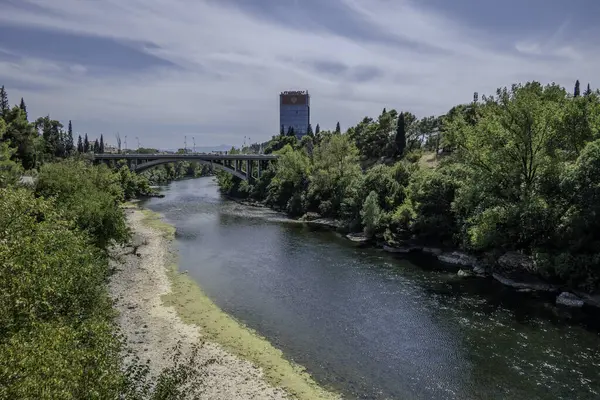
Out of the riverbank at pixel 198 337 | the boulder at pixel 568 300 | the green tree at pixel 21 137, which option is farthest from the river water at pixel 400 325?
the green tree at pixel 21 137

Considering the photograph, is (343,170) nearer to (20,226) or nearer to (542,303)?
(542,303)

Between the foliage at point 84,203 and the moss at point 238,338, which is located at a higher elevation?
the foliage at point 84,203

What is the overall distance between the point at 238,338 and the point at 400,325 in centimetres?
928

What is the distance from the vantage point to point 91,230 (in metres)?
29.7

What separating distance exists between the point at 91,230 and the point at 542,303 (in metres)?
31.0

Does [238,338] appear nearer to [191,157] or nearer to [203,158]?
[191,157]

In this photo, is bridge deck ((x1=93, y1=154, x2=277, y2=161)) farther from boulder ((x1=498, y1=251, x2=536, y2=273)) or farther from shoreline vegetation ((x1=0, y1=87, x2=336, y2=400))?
boulder ((x1=498, y1=251, x2=536, y2=273))

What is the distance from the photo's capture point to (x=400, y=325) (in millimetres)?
24750

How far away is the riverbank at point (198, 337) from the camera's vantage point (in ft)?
58.7

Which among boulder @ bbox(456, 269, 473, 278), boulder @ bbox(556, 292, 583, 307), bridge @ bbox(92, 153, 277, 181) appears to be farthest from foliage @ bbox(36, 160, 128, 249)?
bridge @ bbox(92, 153, 277, 181)

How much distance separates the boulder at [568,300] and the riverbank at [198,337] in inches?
767

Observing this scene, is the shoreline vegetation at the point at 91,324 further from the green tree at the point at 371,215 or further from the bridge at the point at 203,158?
the bridge at the point at 203,158

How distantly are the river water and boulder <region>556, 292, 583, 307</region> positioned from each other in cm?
87

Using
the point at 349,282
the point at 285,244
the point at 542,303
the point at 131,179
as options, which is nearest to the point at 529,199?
the point at 542,303
